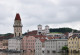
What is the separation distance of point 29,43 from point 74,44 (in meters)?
24.5

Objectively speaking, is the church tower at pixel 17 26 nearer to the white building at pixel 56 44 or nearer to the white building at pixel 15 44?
the white building at pixel 15 44

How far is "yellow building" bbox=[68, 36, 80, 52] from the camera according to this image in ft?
259

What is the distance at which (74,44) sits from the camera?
80.1 meters

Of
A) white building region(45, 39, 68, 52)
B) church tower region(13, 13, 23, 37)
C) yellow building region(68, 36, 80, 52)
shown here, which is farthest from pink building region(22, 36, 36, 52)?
yellow building region(68, 36, 80, 52)

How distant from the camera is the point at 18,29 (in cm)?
11419

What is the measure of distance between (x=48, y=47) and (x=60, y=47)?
4.79 m

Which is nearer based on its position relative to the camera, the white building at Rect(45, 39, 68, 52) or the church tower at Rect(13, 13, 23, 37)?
the white building at Rect(45, 39, 68, 52)

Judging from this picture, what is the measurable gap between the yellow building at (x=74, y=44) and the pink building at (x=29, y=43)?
2025cm

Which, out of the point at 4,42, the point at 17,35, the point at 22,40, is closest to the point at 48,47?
the point at 22,40

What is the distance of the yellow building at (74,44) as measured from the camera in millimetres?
78875

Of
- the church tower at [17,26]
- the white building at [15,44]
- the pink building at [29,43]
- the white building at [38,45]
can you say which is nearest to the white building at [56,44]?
the white building at [38,45]

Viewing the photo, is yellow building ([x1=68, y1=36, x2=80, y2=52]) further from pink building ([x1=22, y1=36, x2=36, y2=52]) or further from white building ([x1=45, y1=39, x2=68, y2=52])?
pink building ([x1=22, y1=36, x2=36, y2=52])

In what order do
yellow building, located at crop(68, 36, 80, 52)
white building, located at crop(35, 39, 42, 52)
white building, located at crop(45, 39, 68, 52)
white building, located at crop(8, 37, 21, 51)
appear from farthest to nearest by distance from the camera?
white building, located at crop(8, 37, 21, 51) → white building, located at crop(35, 39, 42, 52) → white building, located at crop(45, 39, 68, 52) → yellow building, located at crop(68, 36, 80, 52)

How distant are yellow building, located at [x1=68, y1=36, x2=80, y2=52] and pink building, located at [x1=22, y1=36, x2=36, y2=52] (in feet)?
66.5
